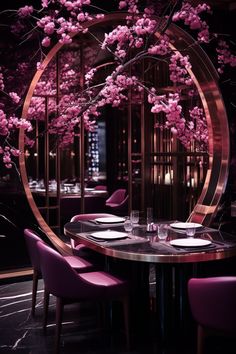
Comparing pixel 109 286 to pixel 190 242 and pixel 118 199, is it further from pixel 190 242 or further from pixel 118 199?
pixel 118 199

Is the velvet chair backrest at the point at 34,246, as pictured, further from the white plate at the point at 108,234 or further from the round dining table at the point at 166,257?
the white plate at the point at 108,234

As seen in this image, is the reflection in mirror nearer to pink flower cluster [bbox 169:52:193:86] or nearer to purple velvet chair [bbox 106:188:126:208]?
pink flower cluster [bbox 169:52:193:86]

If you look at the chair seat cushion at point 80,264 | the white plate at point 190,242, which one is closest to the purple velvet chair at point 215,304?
the white plate at point 190,242

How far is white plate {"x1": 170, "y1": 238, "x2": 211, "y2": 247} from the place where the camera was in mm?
3180

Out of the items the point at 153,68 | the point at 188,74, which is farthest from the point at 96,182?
the point at 188,74

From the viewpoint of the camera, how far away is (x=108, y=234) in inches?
142

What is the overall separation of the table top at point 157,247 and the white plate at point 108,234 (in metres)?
0.03

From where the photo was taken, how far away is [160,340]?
3471mm

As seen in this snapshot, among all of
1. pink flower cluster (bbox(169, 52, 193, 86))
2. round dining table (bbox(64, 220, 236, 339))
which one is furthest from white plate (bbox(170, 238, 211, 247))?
pink flower cluster (bbox(169, 52, 193, 86))

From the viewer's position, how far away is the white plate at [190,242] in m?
3.18

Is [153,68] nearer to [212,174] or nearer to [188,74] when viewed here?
[188,74]

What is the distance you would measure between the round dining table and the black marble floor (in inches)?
6.3

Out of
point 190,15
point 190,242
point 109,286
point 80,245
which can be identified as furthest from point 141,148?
point 109,286

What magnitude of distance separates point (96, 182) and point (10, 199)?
5485 mm
